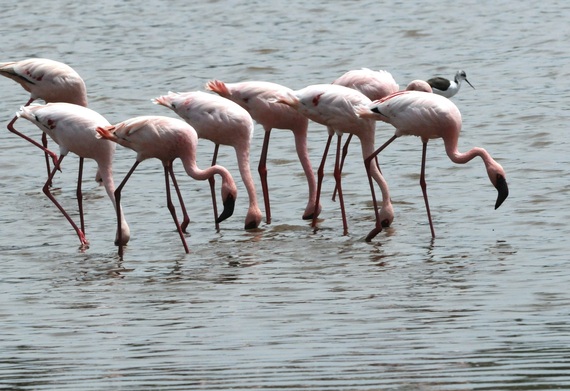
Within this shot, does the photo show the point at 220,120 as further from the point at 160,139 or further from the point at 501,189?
the point at 501,189

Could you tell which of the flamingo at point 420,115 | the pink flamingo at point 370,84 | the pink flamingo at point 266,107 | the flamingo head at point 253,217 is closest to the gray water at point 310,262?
the flamingo head at point 253,217

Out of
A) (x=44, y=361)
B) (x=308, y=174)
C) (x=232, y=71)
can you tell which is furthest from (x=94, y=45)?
(x=44, y=361)

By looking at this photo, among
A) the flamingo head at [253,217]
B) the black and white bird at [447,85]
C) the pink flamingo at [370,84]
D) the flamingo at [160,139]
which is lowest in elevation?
the black and white bird at [447,85]

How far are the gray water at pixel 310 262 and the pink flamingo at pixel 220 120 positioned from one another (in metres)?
0.32

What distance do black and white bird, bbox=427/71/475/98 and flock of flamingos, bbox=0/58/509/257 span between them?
4501mm

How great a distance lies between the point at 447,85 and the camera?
15.9 meters

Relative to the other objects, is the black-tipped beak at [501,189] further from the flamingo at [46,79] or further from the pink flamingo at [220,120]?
the flamingo at [46,79]

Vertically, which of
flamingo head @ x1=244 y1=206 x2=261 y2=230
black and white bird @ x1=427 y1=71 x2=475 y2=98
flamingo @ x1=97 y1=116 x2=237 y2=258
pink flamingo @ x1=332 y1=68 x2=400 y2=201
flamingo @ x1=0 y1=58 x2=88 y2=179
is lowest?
black and white bird @ x1=427 y1=71 x2=475 y2=98

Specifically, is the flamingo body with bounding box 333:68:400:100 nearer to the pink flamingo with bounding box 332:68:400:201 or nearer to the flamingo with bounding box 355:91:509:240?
the pink flamingo with bounding box 332:68:400:201

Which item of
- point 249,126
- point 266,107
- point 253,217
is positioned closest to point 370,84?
point 266,107

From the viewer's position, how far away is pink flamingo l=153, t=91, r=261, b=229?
10.1 meters

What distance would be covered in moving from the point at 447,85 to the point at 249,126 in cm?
606

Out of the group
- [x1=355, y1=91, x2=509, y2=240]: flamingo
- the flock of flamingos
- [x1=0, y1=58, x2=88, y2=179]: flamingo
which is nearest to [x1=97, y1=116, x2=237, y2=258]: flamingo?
the flock of flamingos

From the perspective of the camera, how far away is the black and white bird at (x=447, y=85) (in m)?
15.6
